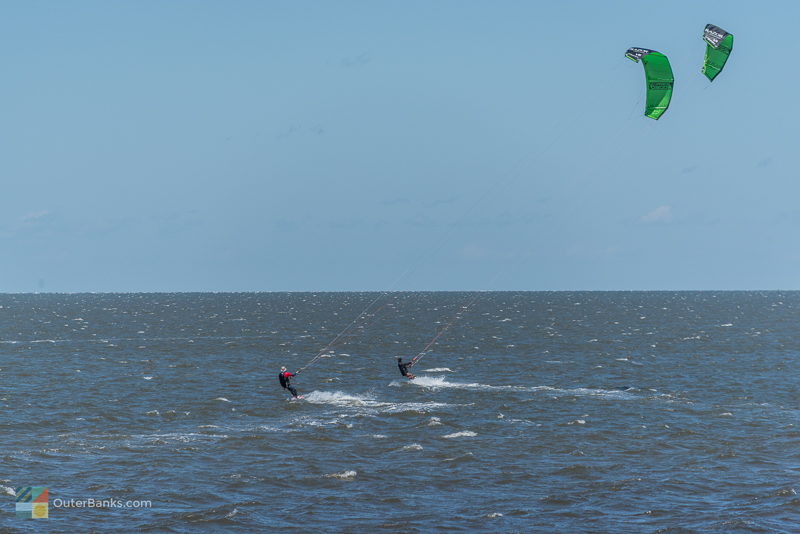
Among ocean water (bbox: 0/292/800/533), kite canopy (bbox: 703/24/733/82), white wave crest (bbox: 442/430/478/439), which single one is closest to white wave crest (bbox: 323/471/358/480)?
ocean water (bbox: 0/292/800/533)

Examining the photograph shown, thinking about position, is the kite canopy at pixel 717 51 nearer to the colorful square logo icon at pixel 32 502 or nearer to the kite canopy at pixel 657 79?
the kite canopy at pixel 657 79

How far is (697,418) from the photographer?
138 feet

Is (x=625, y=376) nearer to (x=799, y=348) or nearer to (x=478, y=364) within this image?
(x=478, y=364)

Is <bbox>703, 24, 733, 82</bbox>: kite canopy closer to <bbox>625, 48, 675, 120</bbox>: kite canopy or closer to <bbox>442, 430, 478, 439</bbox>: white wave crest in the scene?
<bbox>625, 48, 675, 120</bbox>: kite canopy

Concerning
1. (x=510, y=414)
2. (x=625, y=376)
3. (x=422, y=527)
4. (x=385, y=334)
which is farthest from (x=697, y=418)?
(x=385, y=334)

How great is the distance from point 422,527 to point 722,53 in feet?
92.4

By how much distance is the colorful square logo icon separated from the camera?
26.7 m

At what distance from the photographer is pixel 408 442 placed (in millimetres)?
36625

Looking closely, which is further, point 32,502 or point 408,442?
point 408,442

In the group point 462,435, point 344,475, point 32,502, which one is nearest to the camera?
point 32,502

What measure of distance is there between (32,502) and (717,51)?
3528 centimetres

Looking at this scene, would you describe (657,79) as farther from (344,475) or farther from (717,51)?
(344,475)

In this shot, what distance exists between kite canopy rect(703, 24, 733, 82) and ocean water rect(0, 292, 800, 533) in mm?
16822

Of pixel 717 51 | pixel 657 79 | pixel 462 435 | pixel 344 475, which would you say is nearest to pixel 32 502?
pixel 344 475
